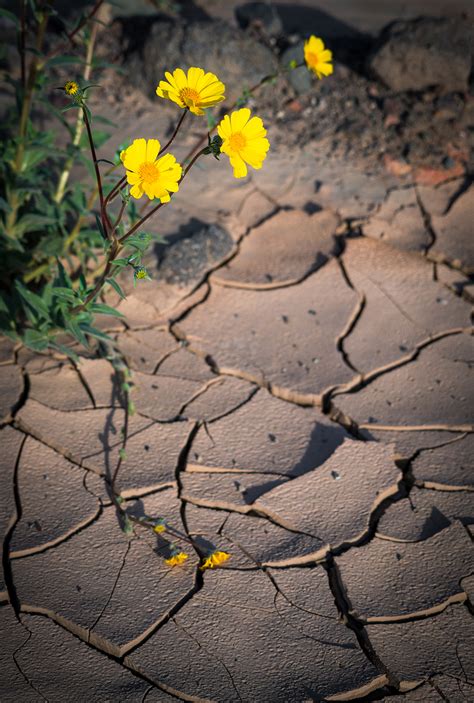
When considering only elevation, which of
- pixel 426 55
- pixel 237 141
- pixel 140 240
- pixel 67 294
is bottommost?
pixel 67 294

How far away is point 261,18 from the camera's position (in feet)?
15.8

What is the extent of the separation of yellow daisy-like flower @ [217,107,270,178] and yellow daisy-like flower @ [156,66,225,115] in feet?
0.24

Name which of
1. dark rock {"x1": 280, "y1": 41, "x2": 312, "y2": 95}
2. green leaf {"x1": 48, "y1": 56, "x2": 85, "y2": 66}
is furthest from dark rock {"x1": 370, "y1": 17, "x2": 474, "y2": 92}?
green leaf {"x1": 48, "y1": 56, "x2": 85, "y2": 66}

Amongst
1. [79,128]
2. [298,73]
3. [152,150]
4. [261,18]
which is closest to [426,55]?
[298,73]

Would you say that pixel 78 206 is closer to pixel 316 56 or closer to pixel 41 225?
pixel 41 225

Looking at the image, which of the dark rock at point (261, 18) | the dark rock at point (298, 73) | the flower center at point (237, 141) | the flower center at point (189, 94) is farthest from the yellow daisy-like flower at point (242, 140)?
the dark rock at point (261, 18)

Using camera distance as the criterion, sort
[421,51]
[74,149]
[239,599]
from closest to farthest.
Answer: [239,599]
[74,149]
[421,51]

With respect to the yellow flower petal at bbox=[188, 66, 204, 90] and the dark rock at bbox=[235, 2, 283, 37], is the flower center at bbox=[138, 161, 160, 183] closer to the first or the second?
the yellow flower petal at bbox=[188, 66, 204, 90]

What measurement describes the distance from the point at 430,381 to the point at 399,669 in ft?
4.35

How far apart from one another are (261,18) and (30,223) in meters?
3.04

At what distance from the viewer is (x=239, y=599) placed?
212 centimetres

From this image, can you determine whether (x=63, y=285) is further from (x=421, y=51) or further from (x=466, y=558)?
(x=421, y=51)

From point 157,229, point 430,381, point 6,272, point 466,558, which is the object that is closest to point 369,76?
point 157,229

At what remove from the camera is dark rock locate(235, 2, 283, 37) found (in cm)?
476
